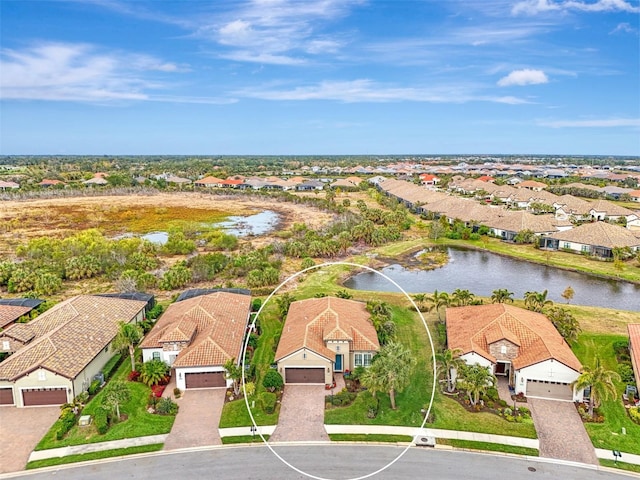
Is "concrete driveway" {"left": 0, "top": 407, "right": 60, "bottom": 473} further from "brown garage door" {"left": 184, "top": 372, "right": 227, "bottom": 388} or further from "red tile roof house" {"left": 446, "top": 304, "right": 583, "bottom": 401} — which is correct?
"red tile roof house" {"left": 446, "top": 304, "right": 583, "bottom": 401}

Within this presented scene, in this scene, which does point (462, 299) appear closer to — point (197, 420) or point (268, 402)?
point (268, 402)

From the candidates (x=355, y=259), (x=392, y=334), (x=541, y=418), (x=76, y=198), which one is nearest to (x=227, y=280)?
(x=355, y=259)

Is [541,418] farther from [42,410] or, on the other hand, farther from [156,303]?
[156,303]

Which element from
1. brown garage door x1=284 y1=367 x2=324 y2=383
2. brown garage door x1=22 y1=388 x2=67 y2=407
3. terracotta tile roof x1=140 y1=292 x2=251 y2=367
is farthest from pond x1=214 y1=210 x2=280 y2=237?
brown garage door x1=22 y1=388 x2=67 y2=407

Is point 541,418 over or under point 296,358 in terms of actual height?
under

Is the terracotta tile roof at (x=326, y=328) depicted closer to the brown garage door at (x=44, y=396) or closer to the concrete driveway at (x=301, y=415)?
the concrete driveway at (x=301, y=415)

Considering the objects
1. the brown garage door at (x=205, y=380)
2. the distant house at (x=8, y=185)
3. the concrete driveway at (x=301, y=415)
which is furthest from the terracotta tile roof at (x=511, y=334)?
the distant house at (x=8, y=185)
